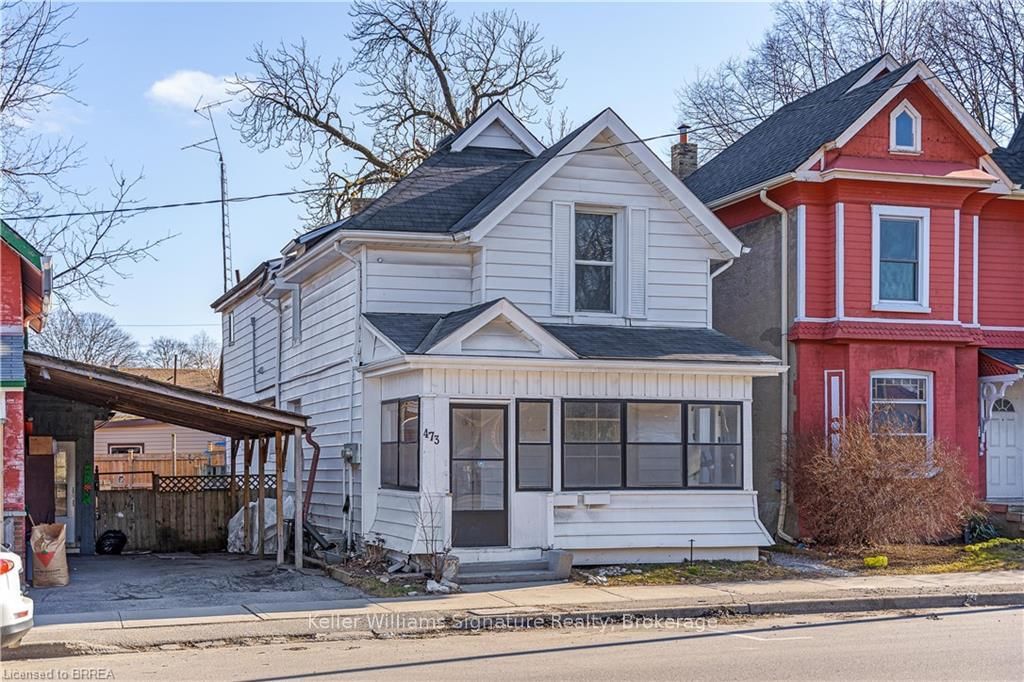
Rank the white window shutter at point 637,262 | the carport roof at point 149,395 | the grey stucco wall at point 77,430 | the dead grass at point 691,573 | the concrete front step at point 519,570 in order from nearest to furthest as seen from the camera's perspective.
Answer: the concrete front step at point 519,570 < the carport roof at point 149,395 < the dead grass at point 691,573 < the white window shutter at point 637,262 < the grey stucco wall at point 77,430

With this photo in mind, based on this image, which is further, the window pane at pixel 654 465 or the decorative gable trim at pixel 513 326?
the window pane at pixel 654 465

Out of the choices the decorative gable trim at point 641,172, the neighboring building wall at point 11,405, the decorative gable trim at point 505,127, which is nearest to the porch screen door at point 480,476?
the decorative gable trim at point 641,172

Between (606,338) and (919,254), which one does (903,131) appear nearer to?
(919,254)

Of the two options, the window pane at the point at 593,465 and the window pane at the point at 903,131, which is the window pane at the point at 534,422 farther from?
the window pane at the point at 903,131

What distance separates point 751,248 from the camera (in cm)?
2394

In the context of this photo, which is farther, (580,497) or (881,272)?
(881,272)

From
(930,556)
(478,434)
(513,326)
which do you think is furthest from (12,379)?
(930,556)

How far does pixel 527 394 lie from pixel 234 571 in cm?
547

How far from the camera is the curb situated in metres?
12.6

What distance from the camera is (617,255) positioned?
20.5m

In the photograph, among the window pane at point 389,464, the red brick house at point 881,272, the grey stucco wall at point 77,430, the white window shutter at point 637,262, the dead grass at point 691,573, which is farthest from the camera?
the grey stucco wall at point 77,430

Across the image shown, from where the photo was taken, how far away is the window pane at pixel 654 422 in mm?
19031

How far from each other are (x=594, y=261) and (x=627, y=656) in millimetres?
9583

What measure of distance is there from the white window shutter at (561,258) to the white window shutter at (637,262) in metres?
1.07
